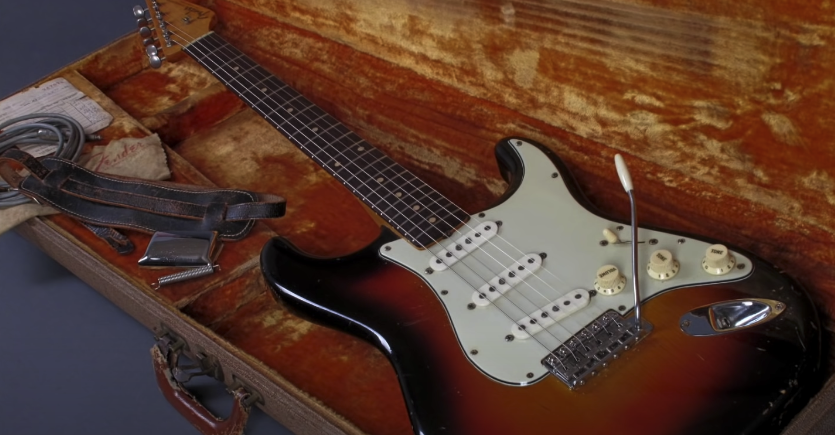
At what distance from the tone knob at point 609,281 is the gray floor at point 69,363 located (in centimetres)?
57

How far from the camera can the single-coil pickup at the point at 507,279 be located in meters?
1.37

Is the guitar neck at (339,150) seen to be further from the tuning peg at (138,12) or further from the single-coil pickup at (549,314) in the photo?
the single-coil pickup at (549,314)

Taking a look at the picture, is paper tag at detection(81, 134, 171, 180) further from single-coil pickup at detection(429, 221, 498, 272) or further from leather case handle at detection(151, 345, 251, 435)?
single-coil pickup at detection(429, 221, 498, 272)

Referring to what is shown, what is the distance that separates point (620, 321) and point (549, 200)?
10.9 inches

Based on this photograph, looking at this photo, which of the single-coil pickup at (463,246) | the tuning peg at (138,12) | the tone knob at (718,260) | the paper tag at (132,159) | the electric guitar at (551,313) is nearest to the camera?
the electric guitar at (551,313)

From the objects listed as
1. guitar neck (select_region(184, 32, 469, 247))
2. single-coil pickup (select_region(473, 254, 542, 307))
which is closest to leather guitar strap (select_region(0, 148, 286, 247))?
guitar neck (select_region(184, 32, 469, 247))

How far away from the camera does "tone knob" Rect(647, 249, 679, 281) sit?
4.32ft

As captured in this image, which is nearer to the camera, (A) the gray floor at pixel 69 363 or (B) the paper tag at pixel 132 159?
(A) the gray floor at pixel 69 363

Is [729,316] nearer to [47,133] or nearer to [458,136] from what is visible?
[458,136]

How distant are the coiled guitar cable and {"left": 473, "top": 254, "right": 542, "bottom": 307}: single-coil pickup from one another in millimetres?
910

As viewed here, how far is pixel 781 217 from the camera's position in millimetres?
1371

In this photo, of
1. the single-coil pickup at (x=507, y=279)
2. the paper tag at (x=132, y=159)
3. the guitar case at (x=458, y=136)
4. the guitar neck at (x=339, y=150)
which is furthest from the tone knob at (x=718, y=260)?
the paper tag at (x=132, y=159)

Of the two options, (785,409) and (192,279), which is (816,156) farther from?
(192,279)

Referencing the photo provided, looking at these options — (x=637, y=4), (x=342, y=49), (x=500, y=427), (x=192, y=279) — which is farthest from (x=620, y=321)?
(x=342, y=49)
